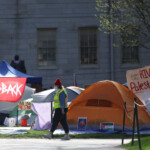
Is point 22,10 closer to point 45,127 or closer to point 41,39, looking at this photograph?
point 41,39

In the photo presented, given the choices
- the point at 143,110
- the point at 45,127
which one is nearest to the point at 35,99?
the point at 45,127

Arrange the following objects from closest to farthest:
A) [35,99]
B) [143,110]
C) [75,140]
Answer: [75,140] < [143,110] < [35,99]

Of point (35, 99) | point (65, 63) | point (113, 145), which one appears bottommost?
point (113, 145)

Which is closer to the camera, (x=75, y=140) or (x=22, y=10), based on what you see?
(x=75, y=140)

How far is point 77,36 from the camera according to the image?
28.4 m

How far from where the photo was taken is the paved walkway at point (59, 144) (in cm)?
1293

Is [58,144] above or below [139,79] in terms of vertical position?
below

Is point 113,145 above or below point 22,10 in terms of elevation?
below

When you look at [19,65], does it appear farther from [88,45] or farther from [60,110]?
[60,110]

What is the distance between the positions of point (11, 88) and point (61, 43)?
25.7ft

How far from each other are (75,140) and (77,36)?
13658 mm

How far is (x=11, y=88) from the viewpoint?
2122 centimetres

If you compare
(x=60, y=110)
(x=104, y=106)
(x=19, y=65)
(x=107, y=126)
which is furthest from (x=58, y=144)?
(x=19, y=65)

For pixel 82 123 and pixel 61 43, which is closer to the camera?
pixel 82 123
